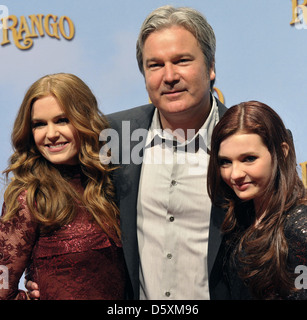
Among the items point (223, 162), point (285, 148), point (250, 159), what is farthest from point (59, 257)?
point (285, 148)

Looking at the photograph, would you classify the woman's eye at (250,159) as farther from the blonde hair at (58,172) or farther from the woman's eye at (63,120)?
the woman's eye at (63,120)

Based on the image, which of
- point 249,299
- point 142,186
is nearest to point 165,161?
point 142,186

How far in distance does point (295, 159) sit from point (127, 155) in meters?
0.92

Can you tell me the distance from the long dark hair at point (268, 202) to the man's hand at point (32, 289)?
40.2 inches

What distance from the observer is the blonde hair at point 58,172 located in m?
2.73

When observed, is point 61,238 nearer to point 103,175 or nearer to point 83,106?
point 103,175

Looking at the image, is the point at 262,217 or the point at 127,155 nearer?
the point at 262,217

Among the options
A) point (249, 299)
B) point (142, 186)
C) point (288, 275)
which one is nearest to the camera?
point (288, 275)

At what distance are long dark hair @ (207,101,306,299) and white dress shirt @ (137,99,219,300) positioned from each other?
0.90ft

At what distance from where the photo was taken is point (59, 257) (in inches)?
106

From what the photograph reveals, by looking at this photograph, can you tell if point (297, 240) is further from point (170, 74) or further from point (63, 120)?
point (63, 120)

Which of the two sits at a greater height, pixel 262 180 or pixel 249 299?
pixel 262 180

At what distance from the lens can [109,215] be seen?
2805 millimetres

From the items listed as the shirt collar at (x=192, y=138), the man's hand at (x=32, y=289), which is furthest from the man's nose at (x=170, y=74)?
the man's hand at (x=32, y=289)
